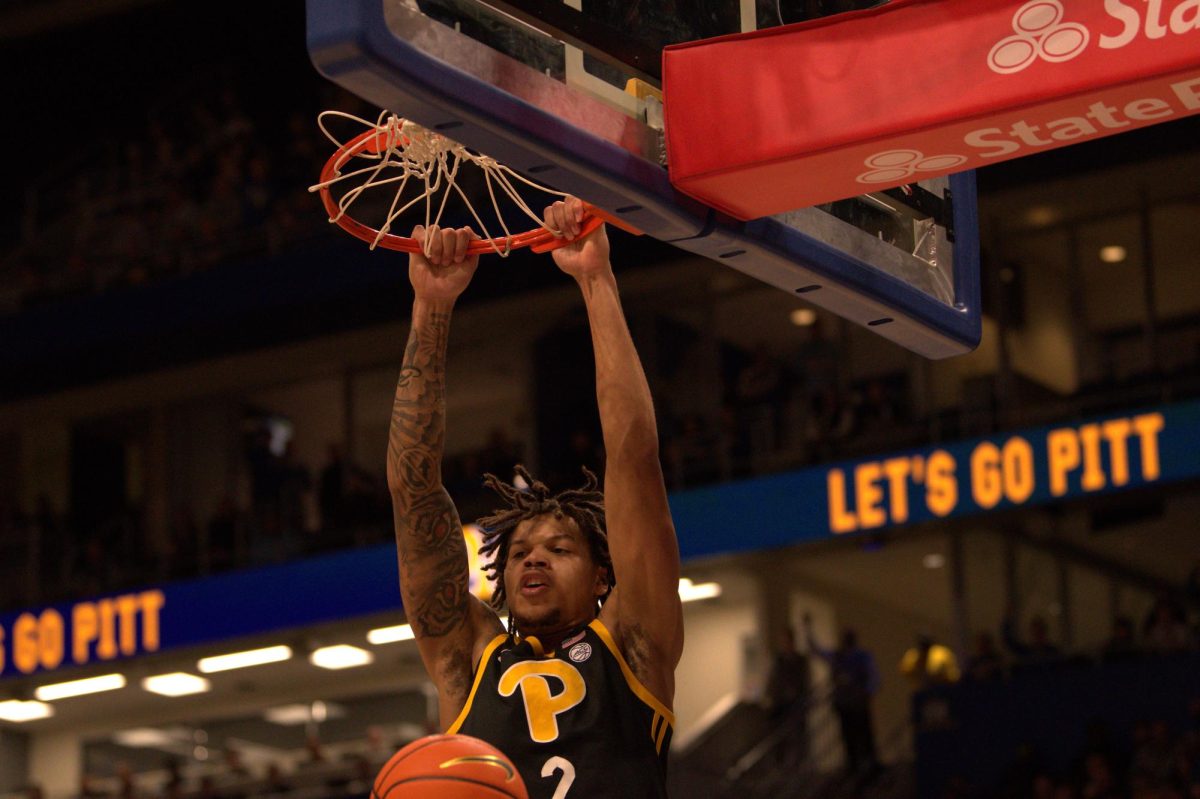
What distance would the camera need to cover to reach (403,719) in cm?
2112

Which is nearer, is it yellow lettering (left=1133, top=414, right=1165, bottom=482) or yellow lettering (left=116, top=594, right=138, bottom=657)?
yellow lettering (left=1133, top=414, right=1165, bottom=482)

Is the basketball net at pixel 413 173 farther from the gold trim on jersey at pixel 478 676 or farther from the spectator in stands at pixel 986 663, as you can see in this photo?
the spectator in stands at pixel 986 663

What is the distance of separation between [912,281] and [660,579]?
37.7 inches

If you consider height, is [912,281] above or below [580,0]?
below

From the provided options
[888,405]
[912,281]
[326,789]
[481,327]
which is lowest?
[326,789]

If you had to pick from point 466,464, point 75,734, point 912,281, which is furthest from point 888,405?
point 912,281

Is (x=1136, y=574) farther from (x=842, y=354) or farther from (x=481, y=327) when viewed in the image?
(x=481, y=327)

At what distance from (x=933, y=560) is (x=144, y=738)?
9.68 meters

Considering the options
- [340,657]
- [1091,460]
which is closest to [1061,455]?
[1091,460]

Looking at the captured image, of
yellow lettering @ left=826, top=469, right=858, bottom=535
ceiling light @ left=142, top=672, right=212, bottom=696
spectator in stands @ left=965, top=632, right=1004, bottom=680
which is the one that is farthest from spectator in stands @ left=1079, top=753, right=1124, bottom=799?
ceiling light @ left=142, top=672, right=212, bottom=696

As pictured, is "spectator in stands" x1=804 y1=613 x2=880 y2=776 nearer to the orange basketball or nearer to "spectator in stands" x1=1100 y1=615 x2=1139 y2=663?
"spectator in stands" x1=1100 y1=615 x2=1139 y2=663

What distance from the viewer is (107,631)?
19109 mm

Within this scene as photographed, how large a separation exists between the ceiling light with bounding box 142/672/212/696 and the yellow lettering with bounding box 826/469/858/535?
8336 mm

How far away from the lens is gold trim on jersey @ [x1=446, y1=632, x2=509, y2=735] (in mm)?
4656
